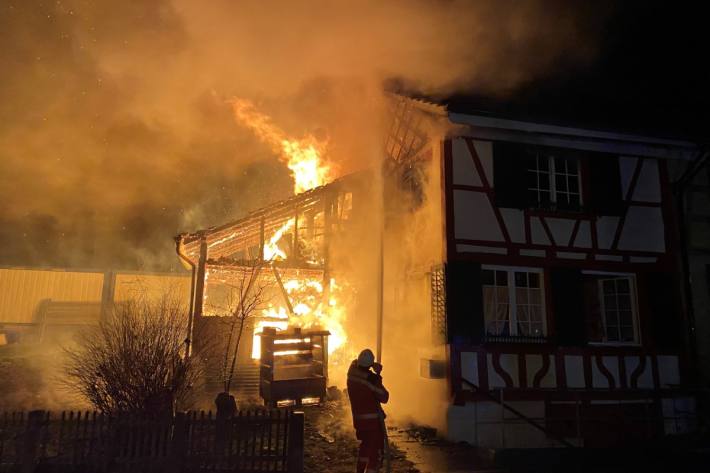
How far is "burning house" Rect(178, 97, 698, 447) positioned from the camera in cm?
934

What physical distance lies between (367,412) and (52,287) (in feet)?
98.3

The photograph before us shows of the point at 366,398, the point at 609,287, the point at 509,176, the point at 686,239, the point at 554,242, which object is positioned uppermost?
the point at 509,176

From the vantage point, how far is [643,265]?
10641mm

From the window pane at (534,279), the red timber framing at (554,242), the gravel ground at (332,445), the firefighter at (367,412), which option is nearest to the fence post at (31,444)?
the gravel ground at (332,445)

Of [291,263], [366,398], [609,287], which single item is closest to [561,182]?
[609,287]

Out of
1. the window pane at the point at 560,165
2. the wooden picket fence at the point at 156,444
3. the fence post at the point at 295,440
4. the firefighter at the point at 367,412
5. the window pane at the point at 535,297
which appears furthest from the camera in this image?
the window pane at the point at 560,165

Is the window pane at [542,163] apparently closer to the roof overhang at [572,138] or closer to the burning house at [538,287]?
the burning house at [538,287]

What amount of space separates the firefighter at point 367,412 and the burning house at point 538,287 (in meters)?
3.34

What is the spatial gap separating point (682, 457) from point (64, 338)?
29.6 metres

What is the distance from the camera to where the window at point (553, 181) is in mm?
10375

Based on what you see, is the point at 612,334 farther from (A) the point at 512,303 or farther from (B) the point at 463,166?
(B) the point at 463,166

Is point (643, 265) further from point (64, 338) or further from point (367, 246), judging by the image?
point (64, 338)

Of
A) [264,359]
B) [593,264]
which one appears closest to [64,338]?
[264,359]

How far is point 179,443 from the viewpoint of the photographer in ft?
20.4
